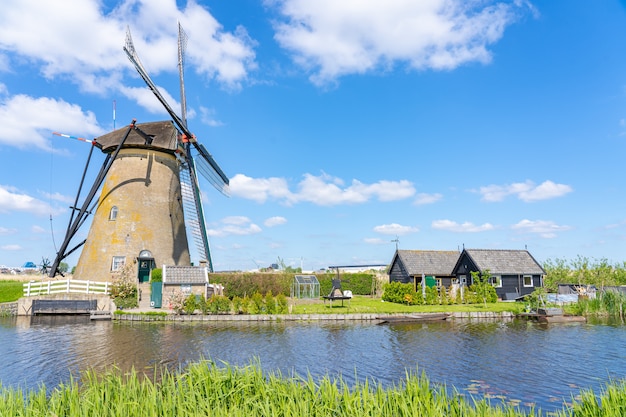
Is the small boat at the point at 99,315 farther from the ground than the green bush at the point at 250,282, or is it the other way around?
the green bush at the point at 250,282

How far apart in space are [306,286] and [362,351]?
20.4 metres

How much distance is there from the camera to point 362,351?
50.2 feet

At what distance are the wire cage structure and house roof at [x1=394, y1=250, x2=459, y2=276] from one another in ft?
29.3

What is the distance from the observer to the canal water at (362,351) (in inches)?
451

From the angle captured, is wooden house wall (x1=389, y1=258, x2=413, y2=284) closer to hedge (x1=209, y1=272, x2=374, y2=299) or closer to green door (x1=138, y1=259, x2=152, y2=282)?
hedge (x1=209, y1=272, x2=374, y2=299)

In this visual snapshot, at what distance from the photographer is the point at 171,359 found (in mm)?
13875

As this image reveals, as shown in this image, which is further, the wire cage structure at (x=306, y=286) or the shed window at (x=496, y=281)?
the shed window at (x=496, y=281)

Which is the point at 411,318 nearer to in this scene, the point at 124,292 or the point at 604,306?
the point at 604,306

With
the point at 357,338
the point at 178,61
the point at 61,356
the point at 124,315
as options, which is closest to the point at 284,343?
the point at 357,338

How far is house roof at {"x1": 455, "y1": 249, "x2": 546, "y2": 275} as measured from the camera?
35.7 meters

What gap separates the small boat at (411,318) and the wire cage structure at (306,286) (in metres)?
11.9

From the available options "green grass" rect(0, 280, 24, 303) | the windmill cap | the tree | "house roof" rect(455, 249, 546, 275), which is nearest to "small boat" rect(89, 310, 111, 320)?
the tree

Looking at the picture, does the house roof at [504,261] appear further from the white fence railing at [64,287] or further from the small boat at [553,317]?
the white fence railing at [64,287]

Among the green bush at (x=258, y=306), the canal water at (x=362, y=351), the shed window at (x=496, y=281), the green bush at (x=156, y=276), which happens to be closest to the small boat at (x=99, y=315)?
the canal water at (x=362, y=351)
